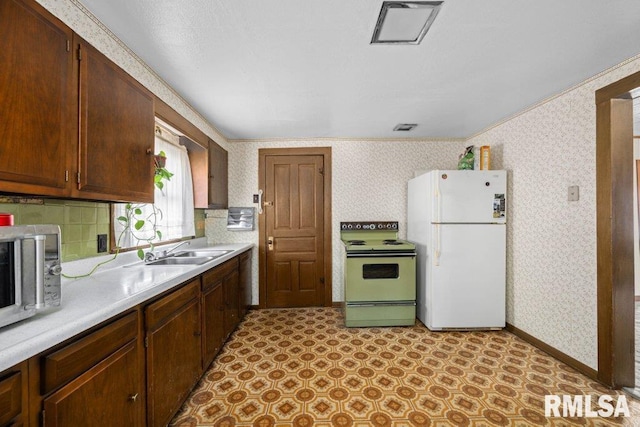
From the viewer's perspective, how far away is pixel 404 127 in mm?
3170

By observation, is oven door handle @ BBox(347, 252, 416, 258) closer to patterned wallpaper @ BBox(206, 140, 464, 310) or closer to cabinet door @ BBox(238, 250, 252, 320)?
patterned wallpaper @ BBox(206, 140, 464, 310)

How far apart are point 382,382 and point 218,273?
158cm

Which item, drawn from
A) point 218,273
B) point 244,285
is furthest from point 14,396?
point 244,285

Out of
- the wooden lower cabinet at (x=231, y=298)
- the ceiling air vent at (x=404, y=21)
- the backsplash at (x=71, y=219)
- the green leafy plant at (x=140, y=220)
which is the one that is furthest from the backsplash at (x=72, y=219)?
the ceiling air vent at (x=404, y=21)

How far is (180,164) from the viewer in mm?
2725

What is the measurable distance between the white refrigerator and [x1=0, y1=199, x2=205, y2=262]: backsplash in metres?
2.90

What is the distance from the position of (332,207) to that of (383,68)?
6.44 ft

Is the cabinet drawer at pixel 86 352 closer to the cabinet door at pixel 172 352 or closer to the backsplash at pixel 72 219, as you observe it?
the cabinet door at pixel 172 352

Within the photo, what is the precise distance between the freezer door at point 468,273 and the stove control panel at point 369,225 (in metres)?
0.81

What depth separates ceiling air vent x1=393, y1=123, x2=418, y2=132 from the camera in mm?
3074

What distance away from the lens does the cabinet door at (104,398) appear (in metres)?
0.89

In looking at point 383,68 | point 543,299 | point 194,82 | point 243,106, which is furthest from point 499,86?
point 194,82

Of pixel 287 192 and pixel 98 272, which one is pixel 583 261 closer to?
pixel 287 192

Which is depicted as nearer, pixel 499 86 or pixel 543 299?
pixel 499 86
